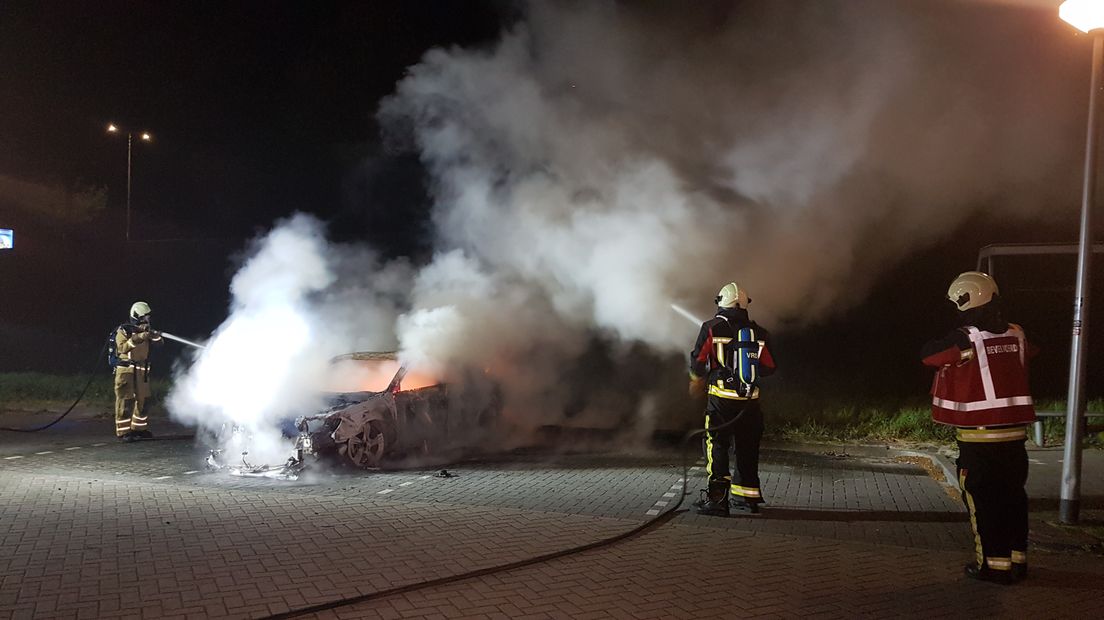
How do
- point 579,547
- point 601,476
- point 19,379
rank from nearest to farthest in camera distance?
point 579,547, point 601,476, point 19,379

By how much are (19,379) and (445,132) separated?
12956mm

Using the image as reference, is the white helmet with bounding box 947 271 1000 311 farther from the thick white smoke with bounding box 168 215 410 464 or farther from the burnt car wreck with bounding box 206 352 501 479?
the thick white smoke with bounding box 168 215 410 464

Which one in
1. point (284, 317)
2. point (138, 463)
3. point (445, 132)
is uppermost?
point (445, 132)

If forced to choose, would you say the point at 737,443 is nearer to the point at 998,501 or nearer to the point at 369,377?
the point at 998,501

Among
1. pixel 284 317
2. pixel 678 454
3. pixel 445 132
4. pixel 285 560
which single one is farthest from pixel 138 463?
pixel 678 454

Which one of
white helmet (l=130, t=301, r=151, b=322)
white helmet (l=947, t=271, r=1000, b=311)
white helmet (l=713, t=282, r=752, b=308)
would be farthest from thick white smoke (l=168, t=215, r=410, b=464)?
white helmet (l=947, t=271, r=1000, b=311)

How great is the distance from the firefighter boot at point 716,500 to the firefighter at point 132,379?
8695mm

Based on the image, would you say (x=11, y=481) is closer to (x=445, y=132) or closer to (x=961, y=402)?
(x=445, y=132)

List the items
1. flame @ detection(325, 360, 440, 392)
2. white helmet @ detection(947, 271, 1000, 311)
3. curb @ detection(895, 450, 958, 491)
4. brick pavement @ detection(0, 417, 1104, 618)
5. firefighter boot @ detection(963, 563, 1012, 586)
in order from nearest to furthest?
brick pavement @ detection(0, 417, 1104, 618)
firefighter boot @ detection(963, 563, 1012, 586)
white helmet @ detection(947, 271, 1000, 311)
curb @ detection(895, 450, 958, 491)
flame @ detection(325, 360, 440, 392)

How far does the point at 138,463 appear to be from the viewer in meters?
9.61

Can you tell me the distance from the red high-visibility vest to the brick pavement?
1.15 metres

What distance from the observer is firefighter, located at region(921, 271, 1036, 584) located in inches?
216

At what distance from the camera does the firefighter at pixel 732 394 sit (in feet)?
24.2

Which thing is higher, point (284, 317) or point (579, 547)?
point (284, 317)
